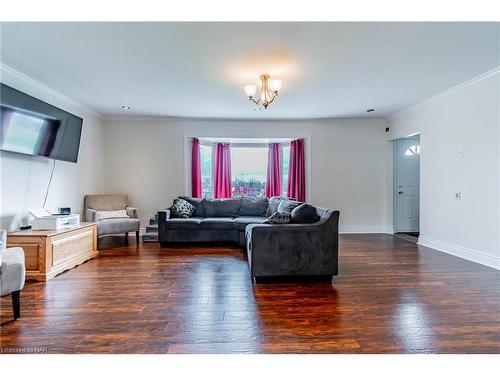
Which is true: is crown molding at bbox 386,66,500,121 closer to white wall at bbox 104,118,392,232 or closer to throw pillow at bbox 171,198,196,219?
white wall at bbox 104,118,392,232

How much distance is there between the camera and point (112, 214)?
17.9 feet

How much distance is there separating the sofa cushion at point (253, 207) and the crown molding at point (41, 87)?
343cm

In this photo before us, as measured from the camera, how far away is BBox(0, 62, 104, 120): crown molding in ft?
11.5

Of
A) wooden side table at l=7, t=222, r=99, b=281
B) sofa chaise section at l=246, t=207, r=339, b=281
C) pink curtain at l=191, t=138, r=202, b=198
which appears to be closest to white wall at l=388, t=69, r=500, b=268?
sofa chaise section at l=246, t=207, r=339, b=281

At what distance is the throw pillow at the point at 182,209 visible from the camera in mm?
5523

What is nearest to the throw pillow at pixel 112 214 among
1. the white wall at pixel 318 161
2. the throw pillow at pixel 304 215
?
the white wall at pixel 318 161

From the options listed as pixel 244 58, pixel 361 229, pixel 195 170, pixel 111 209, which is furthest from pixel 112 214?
pixel 361 229

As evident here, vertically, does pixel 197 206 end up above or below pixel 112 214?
above

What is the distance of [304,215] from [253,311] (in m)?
1.31

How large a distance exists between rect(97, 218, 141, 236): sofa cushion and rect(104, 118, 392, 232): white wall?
94 centimetres

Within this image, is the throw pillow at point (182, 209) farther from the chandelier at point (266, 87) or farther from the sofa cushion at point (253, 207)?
the chandelier at point (266, 87)

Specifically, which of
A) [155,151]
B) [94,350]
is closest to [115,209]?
[155,151]

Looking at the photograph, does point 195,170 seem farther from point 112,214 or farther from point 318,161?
point 318,161
